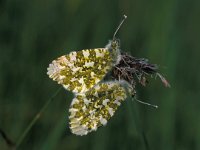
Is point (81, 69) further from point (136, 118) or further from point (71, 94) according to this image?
point (71, 94)

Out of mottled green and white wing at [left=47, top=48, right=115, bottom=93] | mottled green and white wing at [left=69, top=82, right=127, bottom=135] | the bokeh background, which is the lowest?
the bokeh background

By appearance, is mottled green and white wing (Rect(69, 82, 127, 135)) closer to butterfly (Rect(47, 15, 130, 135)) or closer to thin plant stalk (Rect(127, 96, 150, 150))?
butterfly (Rect(47, 15, 130, 135))

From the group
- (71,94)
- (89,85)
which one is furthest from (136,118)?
(71,94)

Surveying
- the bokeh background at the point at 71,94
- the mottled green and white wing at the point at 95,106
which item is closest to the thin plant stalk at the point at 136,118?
the bokeh background at the point at 71,94

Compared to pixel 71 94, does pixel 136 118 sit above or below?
above

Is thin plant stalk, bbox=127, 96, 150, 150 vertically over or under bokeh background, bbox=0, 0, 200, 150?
over

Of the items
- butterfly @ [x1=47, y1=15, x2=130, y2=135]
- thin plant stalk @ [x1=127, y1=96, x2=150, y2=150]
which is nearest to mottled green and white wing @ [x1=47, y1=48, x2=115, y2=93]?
butterfly @ [x1=47, y1=15, x2=130, y2=135]

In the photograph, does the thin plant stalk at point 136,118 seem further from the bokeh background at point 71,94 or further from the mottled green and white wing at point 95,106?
the mottled green and white wing at point 95,106
